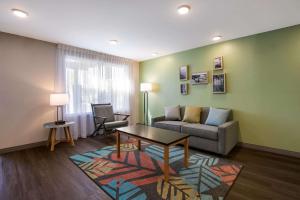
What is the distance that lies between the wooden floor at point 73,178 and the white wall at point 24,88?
0.47 m

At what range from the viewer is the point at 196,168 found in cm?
236

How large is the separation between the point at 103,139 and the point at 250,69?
385 cm

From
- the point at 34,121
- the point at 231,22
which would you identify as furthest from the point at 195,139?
the point at 34,121

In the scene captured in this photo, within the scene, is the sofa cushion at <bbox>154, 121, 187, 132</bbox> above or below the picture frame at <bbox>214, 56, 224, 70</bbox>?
below

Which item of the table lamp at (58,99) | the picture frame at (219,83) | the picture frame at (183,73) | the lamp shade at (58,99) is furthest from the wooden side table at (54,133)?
the picture frame at (219,83)

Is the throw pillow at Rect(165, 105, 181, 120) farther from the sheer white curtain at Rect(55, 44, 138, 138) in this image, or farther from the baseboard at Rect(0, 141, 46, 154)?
the baseboard at Rect(0, 141, 46, 154)

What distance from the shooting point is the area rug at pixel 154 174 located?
178 centimetres

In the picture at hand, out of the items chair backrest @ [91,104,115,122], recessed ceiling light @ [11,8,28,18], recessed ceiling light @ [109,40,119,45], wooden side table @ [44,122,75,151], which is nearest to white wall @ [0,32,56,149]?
wooden side table @ [44,122,75,151]

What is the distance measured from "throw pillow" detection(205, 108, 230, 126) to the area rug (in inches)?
32.2

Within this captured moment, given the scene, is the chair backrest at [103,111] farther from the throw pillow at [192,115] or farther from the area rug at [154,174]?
the throw pillow at [192,115]

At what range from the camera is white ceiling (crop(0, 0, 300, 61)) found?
2125 mm

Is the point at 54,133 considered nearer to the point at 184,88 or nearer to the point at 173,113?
the point at 173,113

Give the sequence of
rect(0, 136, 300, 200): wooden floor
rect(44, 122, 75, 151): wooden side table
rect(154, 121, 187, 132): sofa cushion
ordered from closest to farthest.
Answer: rect(0, 136, 300, 200): wooden floor → rect(44, 122, 75, 151): wooden side table → rect(154, 121, 187, 132): sofa cushion

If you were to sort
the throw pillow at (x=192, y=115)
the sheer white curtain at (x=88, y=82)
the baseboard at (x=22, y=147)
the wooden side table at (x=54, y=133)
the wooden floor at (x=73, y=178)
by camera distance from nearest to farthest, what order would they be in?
the wooden floor at (x=73, y=178), the baseboard at (x=22, y=147), the wooden side table at (x=54, y=133), the throw pillow at (x=192, y=115), the sheer white curtain at (x=88, y=82)
